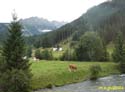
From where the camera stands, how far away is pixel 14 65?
54969 millimetres

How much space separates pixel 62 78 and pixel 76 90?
14.4 metres

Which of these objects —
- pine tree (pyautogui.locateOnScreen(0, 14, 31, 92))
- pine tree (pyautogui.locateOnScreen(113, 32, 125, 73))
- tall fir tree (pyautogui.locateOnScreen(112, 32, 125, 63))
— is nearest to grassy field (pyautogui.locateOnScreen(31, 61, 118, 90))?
pine tree (pyautogui.locateOnScreen(113, 32, 125, 73))

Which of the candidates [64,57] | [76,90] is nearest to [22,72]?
[76,90]

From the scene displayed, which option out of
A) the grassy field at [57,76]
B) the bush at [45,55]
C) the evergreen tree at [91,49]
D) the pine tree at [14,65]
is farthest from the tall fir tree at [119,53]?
the pine tree at [14,65]

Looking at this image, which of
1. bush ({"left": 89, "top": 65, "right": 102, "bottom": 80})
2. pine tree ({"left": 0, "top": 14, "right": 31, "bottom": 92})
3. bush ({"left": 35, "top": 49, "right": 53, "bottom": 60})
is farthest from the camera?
bush ({"left": 35, "top": 49, "right": 53, "bottom": 60})

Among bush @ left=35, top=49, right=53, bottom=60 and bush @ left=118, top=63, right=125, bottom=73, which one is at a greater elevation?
bush @ left=35, top=49, right=53, bottom=60

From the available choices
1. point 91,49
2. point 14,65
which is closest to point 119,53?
point 91,49

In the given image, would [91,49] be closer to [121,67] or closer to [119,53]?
[119,53]

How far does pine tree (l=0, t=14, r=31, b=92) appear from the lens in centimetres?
5331

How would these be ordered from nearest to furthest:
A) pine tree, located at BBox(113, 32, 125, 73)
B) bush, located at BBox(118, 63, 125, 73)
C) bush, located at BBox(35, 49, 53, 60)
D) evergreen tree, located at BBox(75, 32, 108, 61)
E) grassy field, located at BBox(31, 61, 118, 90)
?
grassy field, located at BBox(31, 61, 118, 90), bush, located at BBox(118, 63, 125, 73), pine tree, located at BBox(113, 32, 125, 73), evergreen tree, located at BBox(75, 32, 108, 61), bush, located at BBox(35, 49, 53, 60)

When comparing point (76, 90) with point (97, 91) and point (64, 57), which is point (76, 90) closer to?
point (97, 91)

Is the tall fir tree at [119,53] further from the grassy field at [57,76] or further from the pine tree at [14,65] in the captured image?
the pine tree at [14,65]

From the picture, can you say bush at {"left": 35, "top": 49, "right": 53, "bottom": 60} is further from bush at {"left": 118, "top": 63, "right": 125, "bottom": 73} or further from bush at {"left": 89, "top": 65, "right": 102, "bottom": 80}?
bush at {"left": 89, "top": 65, "right": 102, "bottom": 80}

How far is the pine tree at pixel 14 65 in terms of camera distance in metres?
53.3
